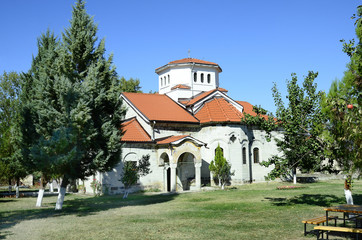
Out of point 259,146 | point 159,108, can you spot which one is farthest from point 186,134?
point 259,146

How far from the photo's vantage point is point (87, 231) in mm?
11172

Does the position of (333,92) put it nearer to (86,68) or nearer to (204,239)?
(204,239)

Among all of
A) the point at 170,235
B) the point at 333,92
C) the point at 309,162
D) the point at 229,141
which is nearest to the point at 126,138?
the point at 229,141

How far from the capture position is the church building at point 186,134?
26781 millimetres

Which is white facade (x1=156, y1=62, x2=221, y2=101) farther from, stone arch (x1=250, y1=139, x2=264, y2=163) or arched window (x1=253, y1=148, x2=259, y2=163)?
arched window (x1=253, y1=148, x2=259, y2=163)

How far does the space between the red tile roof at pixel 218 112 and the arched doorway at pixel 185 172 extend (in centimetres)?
387

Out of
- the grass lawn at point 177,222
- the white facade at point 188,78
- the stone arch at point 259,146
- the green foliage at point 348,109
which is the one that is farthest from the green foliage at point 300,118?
the white facade at point 188,78

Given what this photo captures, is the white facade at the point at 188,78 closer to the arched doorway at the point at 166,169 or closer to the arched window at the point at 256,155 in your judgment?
the arched doorway at the point at 166,169

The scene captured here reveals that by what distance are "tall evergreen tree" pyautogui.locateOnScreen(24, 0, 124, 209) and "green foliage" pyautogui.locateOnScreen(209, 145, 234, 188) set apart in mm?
11700

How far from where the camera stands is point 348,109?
6.71 meters

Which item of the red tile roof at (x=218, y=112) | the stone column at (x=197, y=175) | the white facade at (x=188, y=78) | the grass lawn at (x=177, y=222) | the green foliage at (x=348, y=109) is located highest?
the white facade at (x=188, y=78)

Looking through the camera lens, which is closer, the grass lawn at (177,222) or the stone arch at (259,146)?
the grass lawn at (177,222)

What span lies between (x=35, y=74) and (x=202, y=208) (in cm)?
1235

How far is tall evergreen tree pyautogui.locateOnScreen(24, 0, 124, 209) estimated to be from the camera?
1548 centimetres
